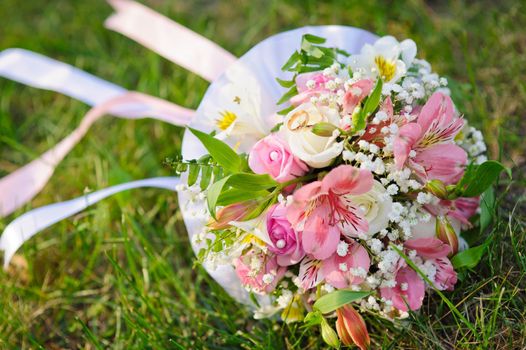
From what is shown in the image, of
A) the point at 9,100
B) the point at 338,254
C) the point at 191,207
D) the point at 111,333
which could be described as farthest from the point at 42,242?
the point at 338,254

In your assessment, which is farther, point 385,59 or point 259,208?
point 385,59

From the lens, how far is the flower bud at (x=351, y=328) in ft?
3.47

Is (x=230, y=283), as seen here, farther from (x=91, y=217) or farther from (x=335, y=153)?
(x=91, y=217)

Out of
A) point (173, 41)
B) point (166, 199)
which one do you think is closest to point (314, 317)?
point (166, 199)

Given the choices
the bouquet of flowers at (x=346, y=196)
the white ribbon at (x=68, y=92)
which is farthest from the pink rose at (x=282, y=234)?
the white ribbon at (x=68, y=92)

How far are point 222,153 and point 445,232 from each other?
397 millimetres

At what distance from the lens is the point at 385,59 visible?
1159 millimetres

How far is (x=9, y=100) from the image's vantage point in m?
2.19

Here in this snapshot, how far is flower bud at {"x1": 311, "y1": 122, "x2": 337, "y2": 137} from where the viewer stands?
1.01 metres

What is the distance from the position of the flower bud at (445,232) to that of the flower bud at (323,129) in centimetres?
25

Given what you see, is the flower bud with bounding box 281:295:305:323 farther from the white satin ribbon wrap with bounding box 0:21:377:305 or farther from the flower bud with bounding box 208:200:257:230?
the flower bud with bounding box 208:200:257:230

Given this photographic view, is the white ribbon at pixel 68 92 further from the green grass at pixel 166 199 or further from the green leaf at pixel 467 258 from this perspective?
the green leaf at pixel 467 258

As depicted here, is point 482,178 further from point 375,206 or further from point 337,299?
point 337,299

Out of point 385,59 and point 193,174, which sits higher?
point 385,59
